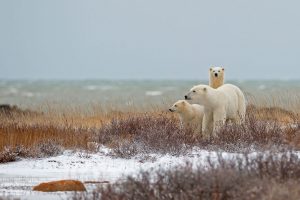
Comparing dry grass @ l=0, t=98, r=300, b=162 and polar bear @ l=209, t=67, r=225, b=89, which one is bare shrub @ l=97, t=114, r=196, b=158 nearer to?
dry grass @ l=0, t=98, r=300, b=162

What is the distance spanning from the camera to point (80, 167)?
9.09 metres

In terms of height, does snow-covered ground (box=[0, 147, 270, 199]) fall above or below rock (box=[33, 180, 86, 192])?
below

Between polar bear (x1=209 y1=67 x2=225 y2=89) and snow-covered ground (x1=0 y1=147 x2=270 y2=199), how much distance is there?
3.43 metres

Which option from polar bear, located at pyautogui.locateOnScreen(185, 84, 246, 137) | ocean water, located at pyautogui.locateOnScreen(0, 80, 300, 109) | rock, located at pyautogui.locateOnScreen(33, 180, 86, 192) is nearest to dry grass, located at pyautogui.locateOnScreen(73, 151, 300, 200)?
rock, located at pyautogui.locateOnScreen(33, 180, 86, 192)

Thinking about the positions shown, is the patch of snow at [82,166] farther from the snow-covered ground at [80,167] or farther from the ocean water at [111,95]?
the ocean water at [111,95]

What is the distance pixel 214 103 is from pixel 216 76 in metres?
1.84

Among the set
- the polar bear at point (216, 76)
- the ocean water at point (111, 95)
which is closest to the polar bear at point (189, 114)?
the polar bear at point (216, 76)

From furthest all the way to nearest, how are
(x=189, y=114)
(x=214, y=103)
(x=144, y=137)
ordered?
1. (x=189, y=114)
2. (x=214, y=103)
3. (x=144, y=137)

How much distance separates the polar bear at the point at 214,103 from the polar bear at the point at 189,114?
685mm

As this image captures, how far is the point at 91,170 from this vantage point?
8.81 m

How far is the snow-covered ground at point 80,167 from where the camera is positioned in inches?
313

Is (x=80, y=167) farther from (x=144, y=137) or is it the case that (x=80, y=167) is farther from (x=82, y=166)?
(x=144, y=137)

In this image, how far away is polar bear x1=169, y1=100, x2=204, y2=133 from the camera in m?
12.5

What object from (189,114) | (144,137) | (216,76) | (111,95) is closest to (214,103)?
(189,114)
